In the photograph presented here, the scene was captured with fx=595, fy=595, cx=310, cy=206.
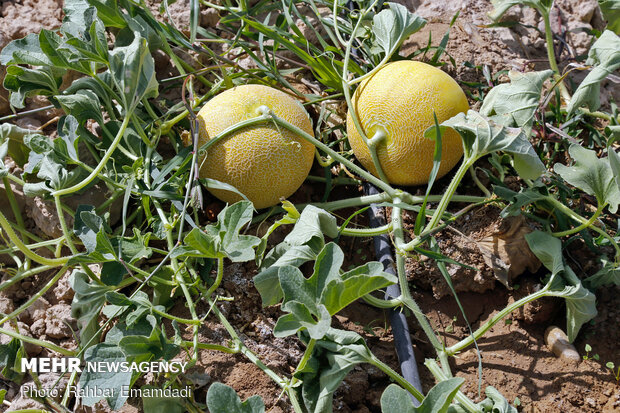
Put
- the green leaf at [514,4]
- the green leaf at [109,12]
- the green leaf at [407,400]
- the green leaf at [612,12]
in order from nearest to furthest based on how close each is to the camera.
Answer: the green leaf at [407,400] < the green leaf at [109,12] < the green leaf at [612,12] < the green leaf at [514,4]

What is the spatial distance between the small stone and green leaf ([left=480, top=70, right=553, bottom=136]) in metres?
0.58

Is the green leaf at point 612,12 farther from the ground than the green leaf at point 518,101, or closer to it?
farther from the ground

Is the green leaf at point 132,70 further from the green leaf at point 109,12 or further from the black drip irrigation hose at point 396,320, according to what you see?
the black drip irrigation hose at point 396,320

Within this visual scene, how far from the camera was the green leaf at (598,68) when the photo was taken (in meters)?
1.79

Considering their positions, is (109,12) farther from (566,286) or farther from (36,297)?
(566,286)

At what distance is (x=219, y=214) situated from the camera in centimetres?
154

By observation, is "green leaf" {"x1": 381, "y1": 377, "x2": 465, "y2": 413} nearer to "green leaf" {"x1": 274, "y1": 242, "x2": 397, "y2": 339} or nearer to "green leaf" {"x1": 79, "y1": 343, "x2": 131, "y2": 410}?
"green leaf" {"x1": 274, "y1": 242, "x2": 397, "y2": 339}

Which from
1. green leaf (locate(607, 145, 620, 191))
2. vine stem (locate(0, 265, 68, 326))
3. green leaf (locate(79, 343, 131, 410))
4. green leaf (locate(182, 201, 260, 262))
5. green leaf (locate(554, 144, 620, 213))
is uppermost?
green leaf (locate(607, 145, 620, 191))

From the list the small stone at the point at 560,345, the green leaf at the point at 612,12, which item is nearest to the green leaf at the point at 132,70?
the small stone at the point at 560,345

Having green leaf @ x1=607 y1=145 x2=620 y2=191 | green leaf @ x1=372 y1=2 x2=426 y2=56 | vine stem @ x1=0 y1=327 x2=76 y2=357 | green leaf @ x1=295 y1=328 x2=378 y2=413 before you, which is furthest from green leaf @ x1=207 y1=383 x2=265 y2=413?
green leaf @ x1=372 y1=2 x2=426 y2=56

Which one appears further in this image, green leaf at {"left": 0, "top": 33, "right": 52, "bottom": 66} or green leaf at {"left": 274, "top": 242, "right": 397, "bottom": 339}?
green leaf at {"left": 0, "top": 33, "right": 52, "bottom": 66}

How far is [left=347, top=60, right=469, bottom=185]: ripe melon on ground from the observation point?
179cm

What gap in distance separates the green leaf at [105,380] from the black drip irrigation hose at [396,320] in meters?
0.71

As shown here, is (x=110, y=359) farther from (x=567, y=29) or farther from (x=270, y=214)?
(x=567, y=29)
